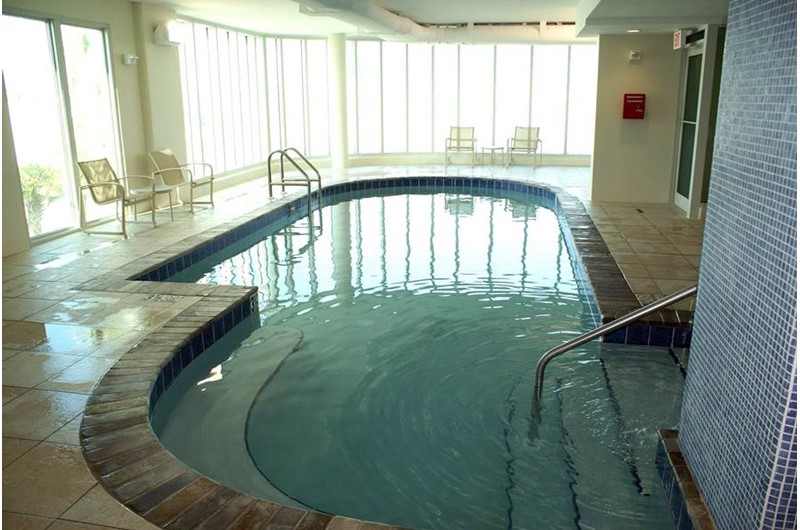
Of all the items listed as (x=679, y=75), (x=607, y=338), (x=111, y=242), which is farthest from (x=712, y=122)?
(x=111, y=242)

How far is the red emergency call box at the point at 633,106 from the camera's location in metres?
8.16

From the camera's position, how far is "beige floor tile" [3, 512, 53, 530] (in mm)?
2125

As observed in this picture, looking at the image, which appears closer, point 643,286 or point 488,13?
point 643,286

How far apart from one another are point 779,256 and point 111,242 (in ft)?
19.6

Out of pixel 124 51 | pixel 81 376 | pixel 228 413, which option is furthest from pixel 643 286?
pixel 124 51

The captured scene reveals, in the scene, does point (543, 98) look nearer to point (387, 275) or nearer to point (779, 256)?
point (387, 275)

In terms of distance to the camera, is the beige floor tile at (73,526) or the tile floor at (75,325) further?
the tile floor at (75,325)

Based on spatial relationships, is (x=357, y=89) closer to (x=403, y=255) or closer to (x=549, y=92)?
(x=403, y=255)

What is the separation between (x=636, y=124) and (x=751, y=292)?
6.99m

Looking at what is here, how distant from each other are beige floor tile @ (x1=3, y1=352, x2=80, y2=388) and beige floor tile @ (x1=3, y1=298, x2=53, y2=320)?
0.75m

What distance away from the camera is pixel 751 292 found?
6.27ft

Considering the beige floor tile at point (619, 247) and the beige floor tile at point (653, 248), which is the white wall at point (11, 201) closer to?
the beige floor tile at point (619, 247)

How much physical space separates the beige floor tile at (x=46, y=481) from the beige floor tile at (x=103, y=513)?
1.6 inches

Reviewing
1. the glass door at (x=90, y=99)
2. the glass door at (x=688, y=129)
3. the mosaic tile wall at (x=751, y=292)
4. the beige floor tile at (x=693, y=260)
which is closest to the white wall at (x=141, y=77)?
the glass door at (x=90, y=99)
